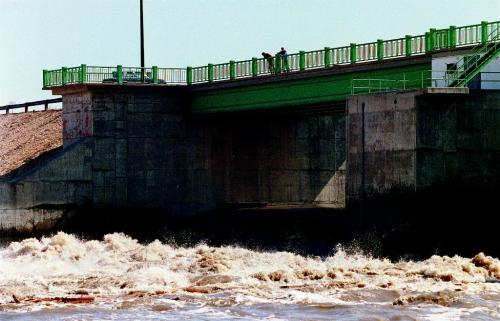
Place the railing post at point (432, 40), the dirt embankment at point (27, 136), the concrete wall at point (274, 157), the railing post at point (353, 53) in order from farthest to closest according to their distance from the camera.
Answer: the dirt embankment at point (27, 136)
the concrete wall at point (274, 157)
the railing post at point (353, 53)
the railing post at point (432, 40)

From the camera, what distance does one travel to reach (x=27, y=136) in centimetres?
8650

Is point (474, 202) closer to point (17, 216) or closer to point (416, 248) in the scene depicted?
point (416, 248)

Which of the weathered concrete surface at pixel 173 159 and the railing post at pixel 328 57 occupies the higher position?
the railing post at pixel 328 57

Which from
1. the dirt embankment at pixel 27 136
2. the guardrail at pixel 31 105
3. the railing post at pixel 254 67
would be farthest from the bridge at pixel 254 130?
the guardrail at pixel 31 105

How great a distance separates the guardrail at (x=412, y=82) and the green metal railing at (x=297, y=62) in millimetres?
893

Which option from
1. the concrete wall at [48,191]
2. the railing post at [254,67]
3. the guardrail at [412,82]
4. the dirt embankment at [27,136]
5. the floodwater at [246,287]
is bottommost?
the floodwater at [246,287]

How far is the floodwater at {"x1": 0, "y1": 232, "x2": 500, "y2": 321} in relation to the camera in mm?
39594

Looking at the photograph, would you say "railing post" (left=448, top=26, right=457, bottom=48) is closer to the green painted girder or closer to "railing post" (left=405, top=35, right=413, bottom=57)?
the green painted girder

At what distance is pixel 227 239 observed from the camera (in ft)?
223

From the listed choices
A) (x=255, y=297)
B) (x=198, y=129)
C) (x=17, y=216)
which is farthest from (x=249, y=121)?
(x=255, y=297)

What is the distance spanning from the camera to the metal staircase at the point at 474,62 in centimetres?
5619

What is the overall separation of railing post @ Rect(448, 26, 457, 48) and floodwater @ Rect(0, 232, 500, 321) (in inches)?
369

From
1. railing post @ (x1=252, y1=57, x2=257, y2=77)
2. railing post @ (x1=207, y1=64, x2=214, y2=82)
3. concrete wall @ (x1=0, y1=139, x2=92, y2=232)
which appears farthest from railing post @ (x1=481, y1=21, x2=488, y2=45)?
concrete wall @ (x1=0, y1=139, x2=92, y2=232)

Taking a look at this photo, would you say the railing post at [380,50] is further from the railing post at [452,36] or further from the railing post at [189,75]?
the railing post at [189,75]
